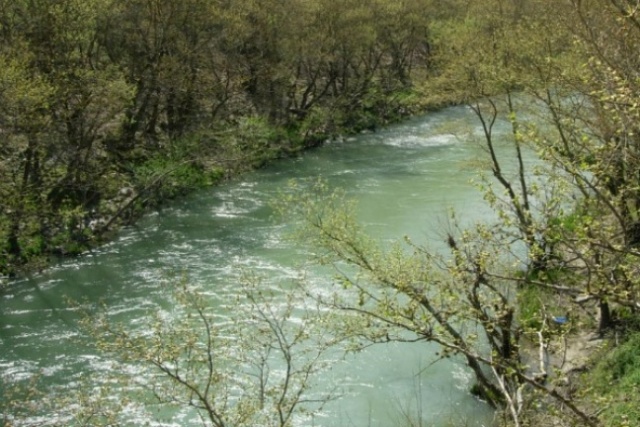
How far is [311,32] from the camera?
36.8 m

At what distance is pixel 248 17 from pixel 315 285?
64.5 ft

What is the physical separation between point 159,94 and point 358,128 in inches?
606

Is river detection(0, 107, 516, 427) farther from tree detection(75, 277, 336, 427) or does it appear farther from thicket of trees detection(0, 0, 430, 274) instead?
thicket of trees detection(0, 0, 430, 274)

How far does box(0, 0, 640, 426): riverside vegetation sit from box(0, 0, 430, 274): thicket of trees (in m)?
0.11

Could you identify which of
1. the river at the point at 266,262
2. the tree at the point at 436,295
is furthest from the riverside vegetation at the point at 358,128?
the river at the point at 266,262

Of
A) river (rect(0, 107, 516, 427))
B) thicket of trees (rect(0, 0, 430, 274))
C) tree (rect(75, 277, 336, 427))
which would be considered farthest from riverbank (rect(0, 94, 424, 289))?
tree (rect(75, 277, 336, 427))

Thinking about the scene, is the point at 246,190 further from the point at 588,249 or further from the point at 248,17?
the point at 588,249

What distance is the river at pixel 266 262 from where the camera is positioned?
13.6 meters

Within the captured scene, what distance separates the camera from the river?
13.6m

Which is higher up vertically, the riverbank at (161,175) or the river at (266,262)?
the riverbank at (161,175)

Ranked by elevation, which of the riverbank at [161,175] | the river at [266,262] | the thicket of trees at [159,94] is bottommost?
the river at [266,262]

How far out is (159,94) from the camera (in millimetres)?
30156

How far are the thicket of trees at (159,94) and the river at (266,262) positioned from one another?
4.81ft

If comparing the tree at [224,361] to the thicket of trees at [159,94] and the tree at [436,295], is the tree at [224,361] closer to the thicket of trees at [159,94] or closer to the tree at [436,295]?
the tree at [436,295]
